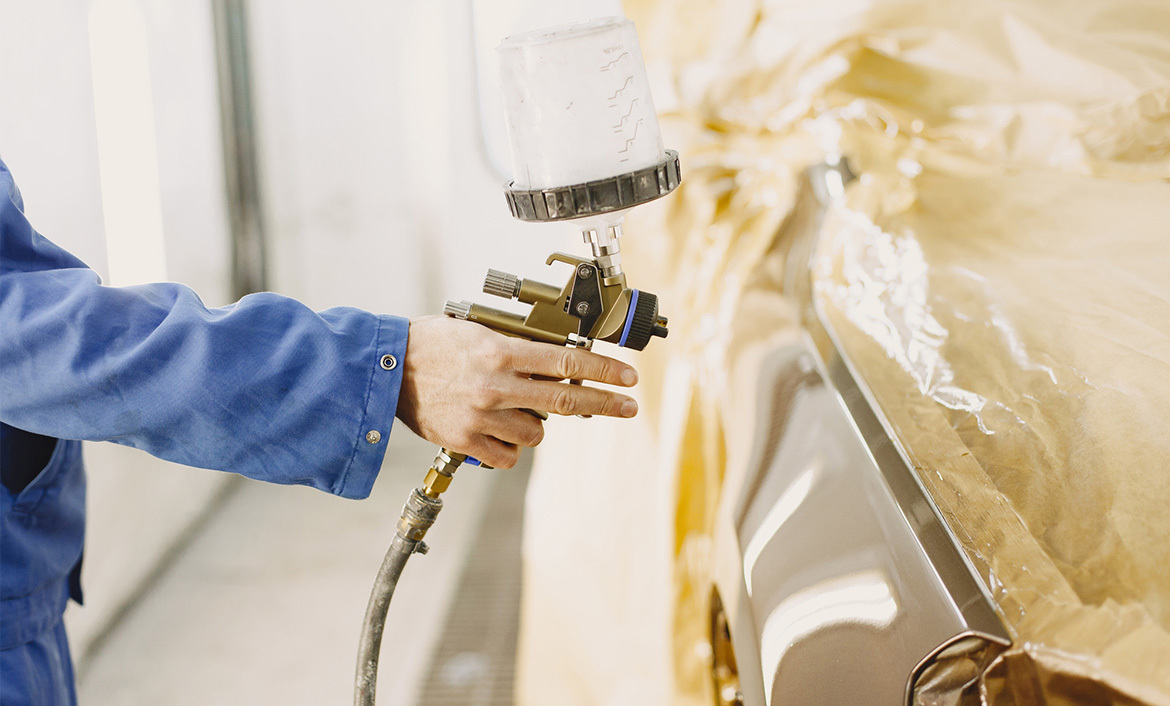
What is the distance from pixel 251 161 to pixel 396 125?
504 mm

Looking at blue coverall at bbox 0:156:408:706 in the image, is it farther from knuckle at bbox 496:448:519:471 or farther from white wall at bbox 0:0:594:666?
white wall at bbox 0:0:594:666

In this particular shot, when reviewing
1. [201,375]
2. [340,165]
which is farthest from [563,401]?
[340,165]

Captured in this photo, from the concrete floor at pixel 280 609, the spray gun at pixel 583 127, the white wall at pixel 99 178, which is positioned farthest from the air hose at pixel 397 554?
the white wall at pixel 99 178

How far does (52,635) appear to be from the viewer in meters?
0.84

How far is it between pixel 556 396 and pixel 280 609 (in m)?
1.72

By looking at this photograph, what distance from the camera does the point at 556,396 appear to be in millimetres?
594

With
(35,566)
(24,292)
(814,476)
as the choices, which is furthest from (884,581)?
(35,566)

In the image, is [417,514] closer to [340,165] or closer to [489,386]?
[489,386]

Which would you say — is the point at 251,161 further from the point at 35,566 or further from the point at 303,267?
the point at 35,566

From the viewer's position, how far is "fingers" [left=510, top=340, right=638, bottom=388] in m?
0.59

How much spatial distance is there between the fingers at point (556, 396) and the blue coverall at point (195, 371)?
0.09m

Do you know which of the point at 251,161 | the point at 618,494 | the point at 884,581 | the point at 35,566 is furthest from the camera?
the point at 251,161

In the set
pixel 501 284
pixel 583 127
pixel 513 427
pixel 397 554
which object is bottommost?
pixel 397 554

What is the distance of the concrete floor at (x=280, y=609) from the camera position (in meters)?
1.73
